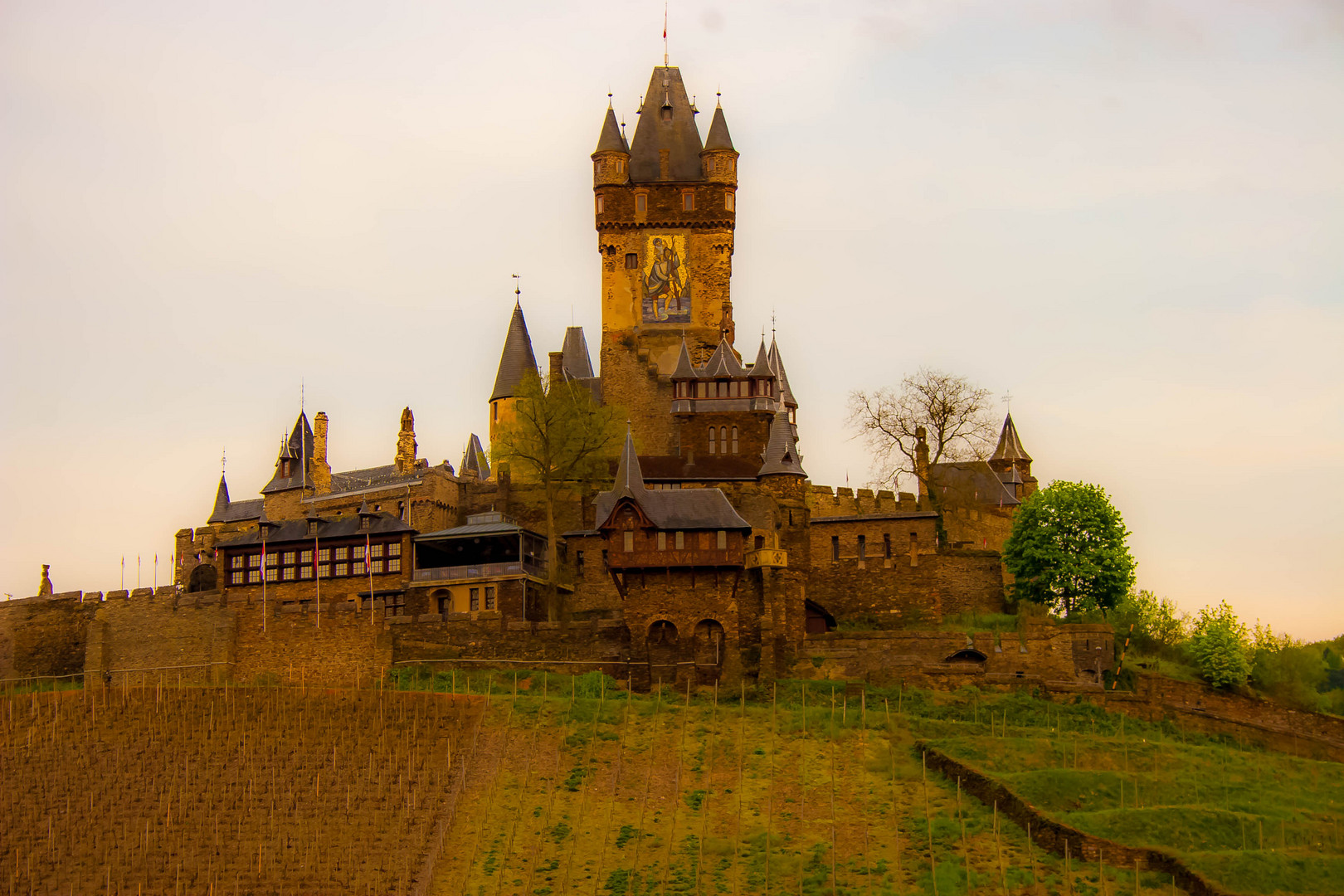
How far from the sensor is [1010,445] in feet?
280

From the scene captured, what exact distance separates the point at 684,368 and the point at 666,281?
20.8 feet

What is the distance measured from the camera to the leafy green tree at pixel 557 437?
7081cm

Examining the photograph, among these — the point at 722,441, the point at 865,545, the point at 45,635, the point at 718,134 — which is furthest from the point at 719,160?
the point at 45,635

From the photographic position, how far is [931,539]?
226 ft

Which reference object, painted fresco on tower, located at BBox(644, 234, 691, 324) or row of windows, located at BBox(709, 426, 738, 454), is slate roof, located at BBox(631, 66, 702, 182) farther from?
row of windows, located at BBox(709, 426, 738, 454)

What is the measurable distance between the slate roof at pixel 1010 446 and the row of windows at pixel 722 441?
53.8 feet

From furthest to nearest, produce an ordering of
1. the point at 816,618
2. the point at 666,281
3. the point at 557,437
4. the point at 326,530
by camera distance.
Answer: the point at 666,281 → the point at 557,437 → the point at 326,530 → the point at 816,618

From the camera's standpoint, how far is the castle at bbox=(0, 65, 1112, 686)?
59625 millimetres

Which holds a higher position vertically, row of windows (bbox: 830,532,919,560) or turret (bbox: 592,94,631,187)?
turret (bbox: 592,94,631,187)

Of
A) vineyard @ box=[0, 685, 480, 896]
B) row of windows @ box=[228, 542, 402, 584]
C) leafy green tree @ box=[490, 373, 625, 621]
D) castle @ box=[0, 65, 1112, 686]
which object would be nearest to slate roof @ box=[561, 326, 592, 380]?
castle @ box=[0, 65, 1112, 686]

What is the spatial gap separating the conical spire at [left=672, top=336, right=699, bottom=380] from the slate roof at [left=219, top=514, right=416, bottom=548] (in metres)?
12.5

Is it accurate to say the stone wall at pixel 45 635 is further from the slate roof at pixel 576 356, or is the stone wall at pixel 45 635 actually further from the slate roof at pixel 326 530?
the slate roof at pixel 576 356

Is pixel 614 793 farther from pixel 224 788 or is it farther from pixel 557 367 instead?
pixel 557 367

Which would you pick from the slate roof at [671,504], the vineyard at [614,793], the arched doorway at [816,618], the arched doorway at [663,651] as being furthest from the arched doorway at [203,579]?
the arched doorway at [816,618]
